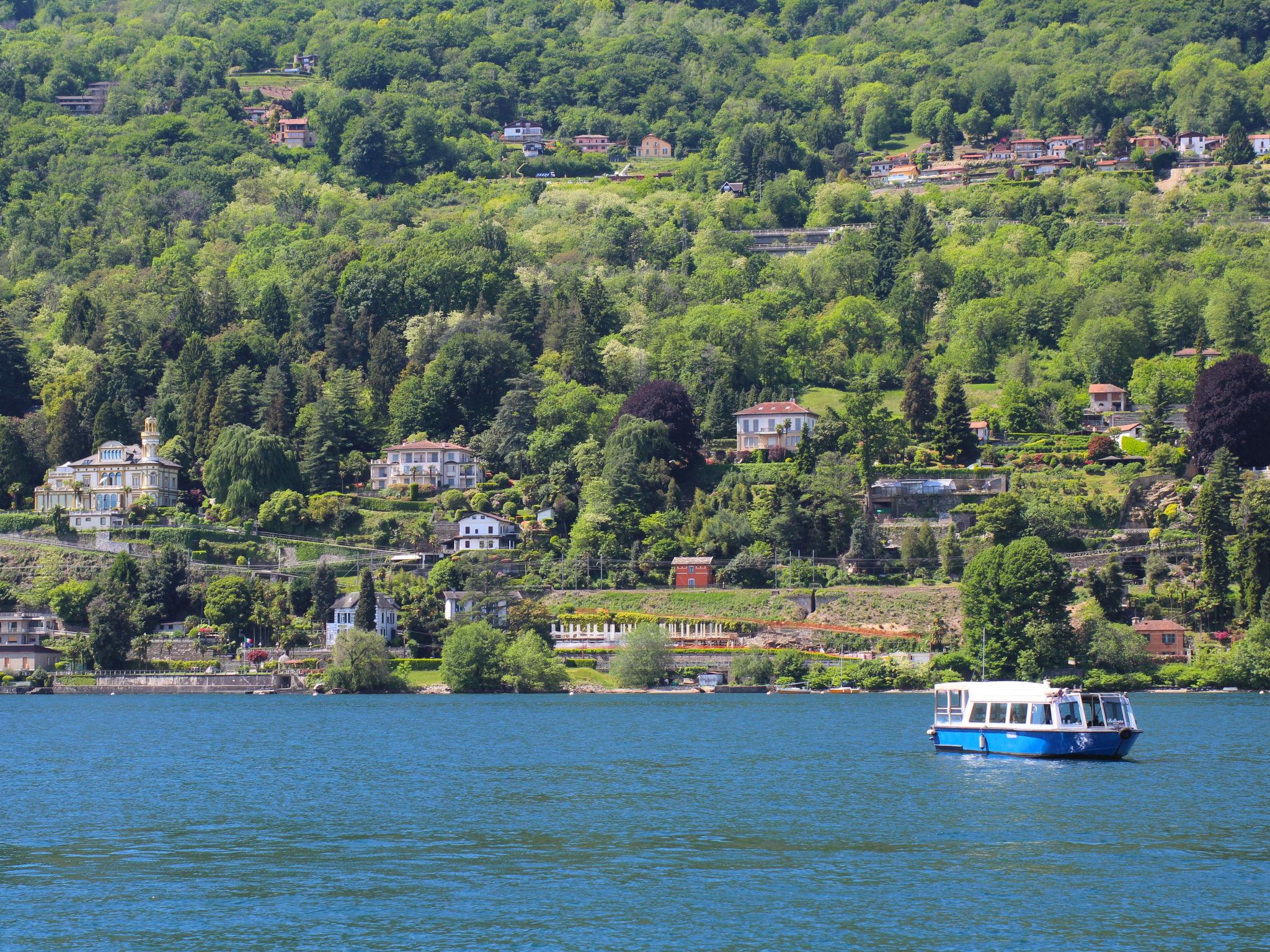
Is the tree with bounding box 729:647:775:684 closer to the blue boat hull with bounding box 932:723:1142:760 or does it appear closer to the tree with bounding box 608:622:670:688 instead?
the tree with bounding box 608:622:670:688

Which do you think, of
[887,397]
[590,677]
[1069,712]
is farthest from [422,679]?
[887,397]

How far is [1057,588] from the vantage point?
88.3 metres

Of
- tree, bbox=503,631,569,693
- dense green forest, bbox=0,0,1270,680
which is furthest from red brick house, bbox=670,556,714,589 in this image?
tree, bbox=503,631,569,693

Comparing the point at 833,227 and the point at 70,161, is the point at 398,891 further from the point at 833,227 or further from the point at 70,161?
the point at 70,161

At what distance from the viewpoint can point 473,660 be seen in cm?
9469

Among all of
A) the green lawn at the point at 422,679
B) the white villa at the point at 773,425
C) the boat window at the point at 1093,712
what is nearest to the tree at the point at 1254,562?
the boat window at the point at 1093,712

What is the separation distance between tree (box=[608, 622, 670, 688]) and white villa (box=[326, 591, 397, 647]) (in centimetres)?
1321

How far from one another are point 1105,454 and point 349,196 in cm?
9685

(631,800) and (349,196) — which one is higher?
(349,196)

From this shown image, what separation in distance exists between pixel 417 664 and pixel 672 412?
26619mm

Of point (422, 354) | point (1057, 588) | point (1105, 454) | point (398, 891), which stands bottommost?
point (398, 891)

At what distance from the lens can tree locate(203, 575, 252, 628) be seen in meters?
104

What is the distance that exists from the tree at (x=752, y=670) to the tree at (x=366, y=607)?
19288 mm

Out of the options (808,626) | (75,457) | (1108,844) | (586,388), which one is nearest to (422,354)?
(586,388)
